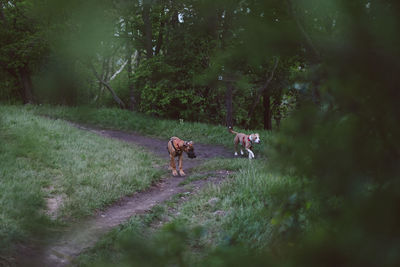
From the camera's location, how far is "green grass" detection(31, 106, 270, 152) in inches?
612

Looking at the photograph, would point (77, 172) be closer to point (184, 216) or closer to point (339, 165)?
point (184, 216)

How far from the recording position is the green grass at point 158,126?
15.5 meters

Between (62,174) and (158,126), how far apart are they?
31.9 ft

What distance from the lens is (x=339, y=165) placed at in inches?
35.1

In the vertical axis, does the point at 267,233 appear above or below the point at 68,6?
below

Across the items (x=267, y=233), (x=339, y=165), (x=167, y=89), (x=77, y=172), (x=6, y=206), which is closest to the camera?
(x=339, y=165)

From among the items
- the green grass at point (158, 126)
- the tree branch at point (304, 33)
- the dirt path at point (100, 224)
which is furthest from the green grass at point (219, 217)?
the green grass at point (158, 126)

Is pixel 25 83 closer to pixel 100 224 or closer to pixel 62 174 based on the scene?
pixel 62 174

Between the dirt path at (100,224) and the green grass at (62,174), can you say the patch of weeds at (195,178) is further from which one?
the green grass at (62,174)

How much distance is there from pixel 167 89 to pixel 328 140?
61.6ft

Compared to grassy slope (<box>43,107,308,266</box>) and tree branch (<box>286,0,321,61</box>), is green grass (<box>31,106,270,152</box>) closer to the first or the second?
grassy slope (<box>43,107,308,266</box>)

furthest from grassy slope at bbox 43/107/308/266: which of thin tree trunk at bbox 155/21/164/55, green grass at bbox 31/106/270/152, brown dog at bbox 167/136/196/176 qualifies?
thin tree trunk at bbox 155/21/164/55

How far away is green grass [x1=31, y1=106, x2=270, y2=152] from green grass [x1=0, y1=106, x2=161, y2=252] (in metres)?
3.08

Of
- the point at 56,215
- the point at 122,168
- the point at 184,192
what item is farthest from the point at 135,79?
the point at 56,215
